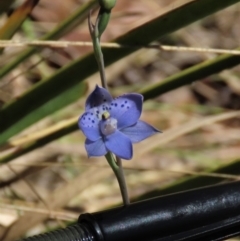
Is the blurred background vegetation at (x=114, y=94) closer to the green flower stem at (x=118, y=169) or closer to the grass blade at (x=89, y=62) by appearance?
the grass blade at (x=89, y=62)

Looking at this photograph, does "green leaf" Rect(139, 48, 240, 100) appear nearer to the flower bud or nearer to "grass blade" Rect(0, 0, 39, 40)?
"grass blade" Rect(0, 0, 39, 40)

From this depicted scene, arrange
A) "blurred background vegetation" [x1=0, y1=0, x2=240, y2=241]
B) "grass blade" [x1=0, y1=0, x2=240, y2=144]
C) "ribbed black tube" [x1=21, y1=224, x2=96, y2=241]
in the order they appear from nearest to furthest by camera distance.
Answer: "ribbed black tube" [x1=21, y1=224, x2=96, y2=241]
"grass blade" [x1=0, y1=0, x2=240, y2=144]
"blurred background vegetation" [x1=0, y1=0, x2=240, y2=241]

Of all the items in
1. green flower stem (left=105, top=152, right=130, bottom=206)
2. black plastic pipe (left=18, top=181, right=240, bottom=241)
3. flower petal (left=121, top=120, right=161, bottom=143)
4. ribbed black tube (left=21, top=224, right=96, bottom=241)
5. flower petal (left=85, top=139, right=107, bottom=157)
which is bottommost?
ribbed black tube (left=21, top=224, right=96, bottom=241)

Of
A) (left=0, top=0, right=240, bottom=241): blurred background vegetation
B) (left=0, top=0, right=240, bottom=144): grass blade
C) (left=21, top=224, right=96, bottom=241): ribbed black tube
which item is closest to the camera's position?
(left=21, top=224, right=96, bottom=241): ribbed black tube

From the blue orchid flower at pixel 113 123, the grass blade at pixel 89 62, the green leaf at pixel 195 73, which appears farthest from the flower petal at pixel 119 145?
the green leaf at pixel 195 73

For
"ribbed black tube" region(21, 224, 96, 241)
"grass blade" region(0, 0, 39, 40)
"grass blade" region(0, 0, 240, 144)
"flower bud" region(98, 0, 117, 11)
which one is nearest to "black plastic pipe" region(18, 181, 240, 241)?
"ribbed black tube" region(21, 224, 96, 241)

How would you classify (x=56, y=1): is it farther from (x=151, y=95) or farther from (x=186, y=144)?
(x=151, y=95)

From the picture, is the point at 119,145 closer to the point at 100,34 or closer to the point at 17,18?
the point at 100,34
